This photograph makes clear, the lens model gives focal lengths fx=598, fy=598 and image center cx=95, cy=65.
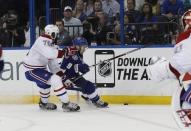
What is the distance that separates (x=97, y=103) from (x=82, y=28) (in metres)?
1.52

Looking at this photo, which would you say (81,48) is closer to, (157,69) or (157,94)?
(157,94)

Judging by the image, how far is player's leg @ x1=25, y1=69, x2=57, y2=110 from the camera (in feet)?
25.8

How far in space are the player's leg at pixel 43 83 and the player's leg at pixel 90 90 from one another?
421 millimetres

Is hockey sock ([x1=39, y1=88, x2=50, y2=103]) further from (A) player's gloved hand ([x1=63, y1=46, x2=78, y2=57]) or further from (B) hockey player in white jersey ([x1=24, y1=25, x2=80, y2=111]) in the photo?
(A) player's gloved hand ([x1=63, y1=46, x2=78, y2=57])

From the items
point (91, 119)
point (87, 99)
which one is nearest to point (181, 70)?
point (91, 119)

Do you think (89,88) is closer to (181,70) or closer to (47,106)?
(47,106)

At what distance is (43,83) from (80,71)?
0.52 m

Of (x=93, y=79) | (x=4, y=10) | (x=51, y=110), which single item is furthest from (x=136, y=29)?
(x=4, y=10)

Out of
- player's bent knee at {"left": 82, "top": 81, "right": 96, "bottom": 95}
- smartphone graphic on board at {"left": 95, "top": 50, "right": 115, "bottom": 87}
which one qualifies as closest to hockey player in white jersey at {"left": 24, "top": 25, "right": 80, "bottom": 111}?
player's bent knee at {"left": 82, "top": 81, "right": 96, "bottom": 95}

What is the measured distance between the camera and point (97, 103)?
26.6ft

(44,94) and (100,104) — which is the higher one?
(44,94)

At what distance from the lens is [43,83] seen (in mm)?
7918

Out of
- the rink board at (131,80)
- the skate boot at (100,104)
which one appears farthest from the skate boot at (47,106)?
the rink board at (131,80)

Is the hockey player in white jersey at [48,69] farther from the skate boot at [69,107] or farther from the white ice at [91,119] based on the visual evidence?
the white ice at [91,119]
